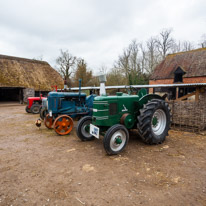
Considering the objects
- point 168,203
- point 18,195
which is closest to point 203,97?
point 168,203

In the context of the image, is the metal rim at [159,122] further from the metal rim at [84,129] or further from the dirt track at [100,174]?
the metal rim at [84,129]

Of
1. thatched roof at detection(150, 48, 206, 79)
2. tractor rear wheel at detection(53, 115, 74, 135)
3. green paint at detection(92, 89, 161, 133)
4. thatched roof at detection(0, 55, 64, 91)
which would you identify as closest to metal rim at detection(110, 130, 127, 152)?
green paint at detection(92, 89, 161, 133)

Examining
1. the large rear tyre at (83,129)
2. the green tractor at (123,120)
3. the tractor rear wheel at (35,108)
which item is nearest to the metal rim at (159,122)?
the green tractor at (123,120)

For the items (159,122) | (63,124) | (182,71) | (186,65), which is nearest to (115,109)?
(159,122)

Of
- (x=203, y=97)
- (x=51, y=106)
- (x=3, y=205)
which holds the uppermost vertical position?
(x=203, y=97)

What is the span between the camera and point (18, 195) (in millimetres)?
2338

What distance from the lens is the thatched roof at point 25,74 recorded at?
1771cm

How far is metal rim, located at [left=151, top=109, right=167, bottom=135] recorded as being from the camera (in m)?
4.59

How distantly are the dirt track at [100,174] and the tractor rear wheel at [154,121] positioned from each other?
0.30m

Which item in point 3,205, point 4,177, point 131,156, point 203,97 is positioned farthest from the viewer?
point 203,97

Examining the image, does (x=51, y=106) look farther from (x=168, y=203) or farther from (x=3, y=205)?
(x=168, y=203)

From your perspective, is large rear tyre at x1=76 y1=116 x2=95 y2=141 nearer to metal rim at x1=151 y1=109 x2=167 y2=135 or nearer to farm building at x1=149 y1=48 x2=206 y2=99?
metal rim at x1=151 y1=109 x2=167 y2=135

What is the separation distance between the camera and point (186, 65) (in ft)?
53.0

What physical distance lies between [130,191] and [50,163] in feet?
6.25
